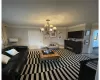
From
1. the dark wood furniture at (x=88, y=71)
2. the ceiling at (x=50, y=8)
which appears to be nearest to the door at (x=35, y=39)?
the ceiling at (x=50, y=8)

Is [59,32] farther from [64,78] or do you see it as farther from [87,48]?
[64,78]

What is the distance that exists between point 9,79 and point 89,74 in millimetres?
1743

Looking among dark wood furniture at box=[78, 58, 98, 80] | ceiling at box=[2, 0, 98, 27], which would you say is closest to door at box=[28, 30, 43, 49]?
ceiling at box=[2, 0, 98, 27]

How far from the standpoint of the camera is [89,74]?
4.86 ft

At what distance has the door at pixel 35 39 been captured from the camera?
256 inches

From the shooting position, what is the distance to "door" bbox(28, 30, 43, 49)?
21.3 feet

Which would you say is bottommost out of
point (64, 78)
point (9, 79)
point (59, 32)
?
point (64, 78)

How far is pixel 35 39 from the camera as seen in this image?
6605 millimetres

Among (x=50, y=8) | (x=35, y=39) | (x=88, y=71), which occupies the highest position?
(x=50, y=8)

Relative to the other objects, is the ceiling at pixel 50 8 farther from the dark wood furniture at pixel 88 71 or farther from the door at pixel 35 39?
the door at pixel 35 39

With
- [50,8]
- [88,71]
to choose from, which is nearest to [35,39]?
[50,8]

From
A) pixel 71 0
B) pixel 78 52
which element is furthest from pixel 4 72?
pixel 78 52

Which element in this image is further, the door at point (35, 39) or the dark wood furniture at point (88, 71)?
the door at point (35, 39)

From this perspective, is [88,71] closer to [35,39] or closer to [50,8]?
[50,8]
